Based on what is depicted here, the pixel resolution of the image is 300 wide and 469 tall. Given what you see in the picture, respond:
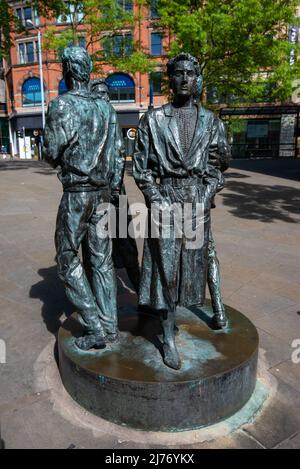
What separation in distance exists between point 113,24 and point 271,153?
52.0ft

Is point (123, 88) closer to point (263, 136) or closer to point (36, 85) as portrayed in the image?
point (36, 85)

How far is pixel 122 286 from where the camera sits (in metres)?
4.99

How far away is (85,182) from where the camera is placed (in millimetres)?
3000

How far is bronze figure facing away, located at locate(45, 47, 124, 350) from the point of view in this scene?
114 inches

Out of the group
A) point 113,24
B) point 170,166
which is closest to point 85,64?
point 170,166

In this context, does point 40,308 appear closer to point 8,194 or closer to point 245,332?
point 245,332

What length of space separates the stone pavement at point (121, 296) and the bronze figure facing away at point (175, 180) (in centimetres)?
80

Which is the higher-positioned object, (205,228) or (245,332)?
(205,228)

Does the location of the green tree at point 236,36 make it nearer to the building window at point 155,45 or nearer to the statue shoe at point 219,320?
the statue shoe at point 219,320

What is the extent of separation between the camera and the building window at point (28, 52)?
3906 cm

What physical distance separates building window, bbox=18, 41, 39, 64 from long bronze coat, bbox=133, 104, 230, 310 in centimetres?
4125

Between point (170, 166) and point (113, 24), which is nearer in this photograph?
point (170, 166)

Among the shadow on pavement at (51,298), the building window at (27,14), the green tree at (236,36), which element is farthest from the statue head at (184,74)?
the building window at (27,14)

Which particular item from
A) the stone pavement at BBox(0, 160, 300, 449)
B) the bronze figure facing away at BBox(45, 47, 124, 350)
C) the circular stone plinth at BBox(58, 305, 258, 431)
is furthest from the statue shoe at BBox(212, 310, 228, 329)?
the bronze figure facing away at BBox(45, 47, 124, 350)
